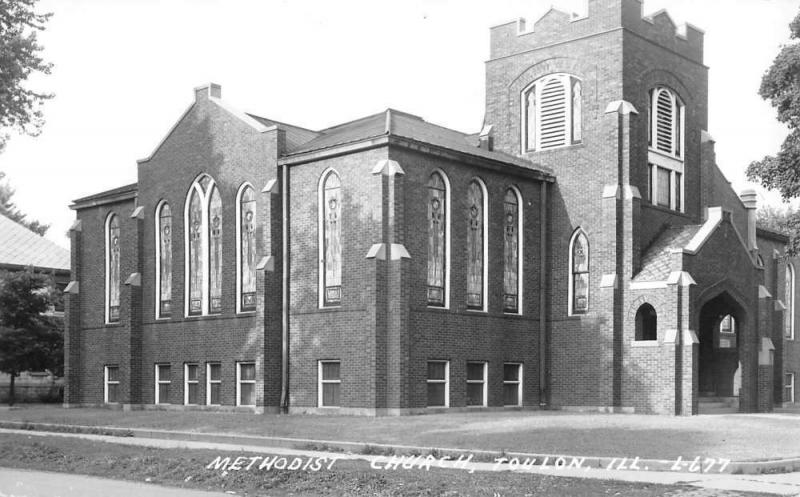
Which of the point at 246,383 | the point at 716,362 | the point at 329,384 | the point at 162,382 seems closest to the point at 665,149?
the point at 716,362

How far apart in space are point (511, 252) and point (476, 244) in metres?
1.63

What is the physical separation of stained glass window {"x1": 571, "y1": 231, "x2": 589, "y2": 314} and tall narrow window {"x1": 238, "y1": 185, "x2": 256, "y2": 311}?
9.97m

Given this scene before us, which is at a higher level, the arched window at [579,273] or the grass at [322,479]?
the arched window at [579,273]

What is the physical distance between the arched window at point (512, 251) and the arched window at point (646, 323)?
362 cm

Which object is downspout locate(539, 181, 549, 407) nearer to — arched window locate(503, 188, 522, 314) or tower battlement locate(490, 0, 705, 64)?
arched window locate(503, 188, 522, 314)

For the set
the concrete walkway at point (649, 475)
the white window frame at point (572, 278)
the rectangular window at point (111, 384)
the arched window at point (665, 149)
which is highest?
the arched window at point (665, 149)

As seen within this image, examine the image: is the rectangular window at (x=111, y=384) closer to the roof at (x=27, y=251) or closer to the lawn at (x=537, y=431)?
the lawn at (x=537, y=431)

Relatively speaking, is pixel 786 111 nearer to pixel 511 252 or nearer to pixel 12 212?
pixel 511 252

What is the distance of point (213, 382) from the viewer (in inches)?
1328

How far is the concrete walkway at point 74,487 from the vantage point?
14.5 meters

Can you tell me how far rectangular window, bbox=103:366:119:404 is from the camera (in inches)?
1470

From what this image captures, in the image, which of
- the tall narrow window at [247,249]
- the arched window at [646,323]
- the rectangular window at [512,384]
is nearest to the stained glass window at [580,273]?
the arched window at [646,323]

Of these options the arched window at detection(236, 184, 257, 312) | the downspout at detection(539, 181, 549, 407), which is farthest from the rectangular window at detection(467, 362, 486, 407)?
the arched window at detection(236, 184, 257, 312)

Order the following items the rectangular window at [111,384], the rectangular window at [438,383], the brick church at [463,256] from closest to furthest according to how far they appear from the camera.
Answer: the brick church at [463,256]
the rectangular window at [438,383]
the rectangular window at [111,384]
